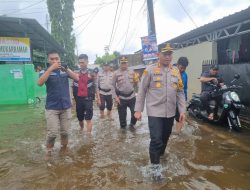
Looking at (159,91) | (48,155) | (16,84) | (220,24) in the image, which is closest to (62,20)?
(16,84)

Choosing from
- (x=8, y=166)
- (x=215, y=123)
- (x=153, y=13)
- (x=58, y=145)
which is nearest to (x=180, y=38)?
(x=153, y=13)

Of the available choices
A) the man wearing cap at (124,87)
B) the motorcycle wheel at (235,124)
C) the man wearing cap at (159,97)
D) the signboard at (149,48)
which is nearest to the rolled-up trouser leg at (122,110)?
the man wearing cap at (124,87)

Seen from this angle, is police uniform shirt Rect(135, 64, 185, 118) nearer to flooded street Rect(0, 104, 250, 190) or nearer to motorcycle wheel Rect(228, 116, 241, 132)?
flooded street Rect(0, 104, 250, 190)

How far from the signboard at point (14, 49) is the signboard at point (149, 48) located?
6762mm

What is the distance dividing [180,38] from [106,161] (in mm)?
11005

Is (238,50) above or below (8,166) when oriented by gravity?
above

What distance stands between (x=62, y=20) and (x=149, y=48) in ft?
89.8

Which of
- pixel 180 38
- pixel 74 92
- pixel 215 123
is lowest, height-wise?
pixel 215 123

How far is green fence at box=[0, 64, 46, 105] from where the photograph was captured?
14094mm

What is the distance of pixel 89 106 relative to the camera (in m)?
7.21

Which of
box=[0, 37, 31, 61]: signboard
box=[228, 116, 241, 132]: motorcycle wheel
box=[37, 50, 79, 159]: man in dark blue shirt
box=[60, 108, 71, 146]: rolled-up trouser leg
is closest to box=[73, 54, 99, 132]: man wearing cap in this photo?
box=[60, 108, 71, 146]: rolled-up trouser leg

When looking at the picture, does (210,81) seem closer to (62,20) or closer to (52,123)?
(52,123)

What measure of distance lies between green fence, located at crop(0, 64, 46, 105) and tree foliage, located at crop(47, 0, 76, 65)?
67.6 feet

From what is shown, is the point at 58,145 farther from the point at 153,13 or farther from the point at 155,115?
the point at 153,13
